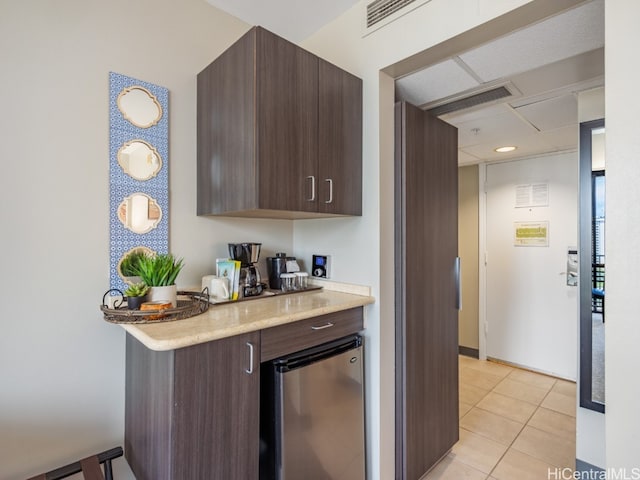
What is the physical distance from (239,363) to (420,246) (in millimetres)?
1211

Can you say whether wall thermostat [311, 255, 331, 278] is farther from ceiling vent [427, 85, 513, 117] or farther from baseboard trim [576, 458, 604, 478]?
baseboard trim [576, 458, 604, 478]

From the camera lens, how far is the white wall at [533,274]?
326 cm

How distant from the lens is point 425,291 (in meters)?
1.96

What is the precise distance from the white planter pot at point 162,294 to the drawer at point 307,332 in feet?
1.44

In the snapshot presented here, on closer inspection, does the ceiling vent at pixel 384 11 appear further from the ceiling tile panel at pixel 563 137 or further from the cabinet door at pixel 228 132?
the ceiling tile panel at pixel 563 137

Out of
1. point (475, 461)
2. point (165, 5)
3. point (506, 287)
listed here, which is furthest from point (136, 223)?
point (506, 287)

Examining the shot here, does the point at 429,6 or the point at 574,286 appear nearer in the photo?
the point at 429,6

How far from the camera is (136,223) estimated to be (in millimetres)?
1567

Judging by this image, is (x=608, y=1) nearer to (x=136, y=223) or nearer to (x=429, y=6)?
(x=429, y=6)

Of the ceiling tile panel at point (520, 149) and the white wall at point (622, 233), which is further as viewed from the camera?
the ceiling tile panel at point (520, 149)

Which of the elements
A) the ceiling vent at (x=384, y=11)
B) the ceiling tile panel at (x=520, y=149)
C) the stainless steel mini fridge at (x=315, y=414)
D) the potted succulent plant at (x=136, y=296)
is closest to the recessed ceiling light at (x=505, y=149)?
the ceiling tile panel at (x=520, y=149)

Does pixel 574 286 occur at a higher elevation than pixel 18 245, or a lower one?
lower

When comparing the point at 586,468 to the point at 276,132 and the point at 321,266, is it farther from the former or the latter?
the point at 276,132

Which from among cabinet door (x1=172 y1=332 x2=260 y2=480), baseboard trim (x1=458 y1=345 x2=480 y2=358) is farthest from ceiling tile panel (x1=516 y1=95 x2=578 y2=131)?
baseboard trim (x1=458 y1=345 x2=480 y2=358)
